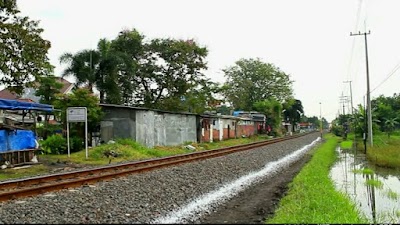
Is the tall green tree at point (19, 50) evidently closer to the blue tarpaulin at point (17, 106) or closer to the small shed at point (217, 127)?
the blue tarpaulin at point (17, 106)

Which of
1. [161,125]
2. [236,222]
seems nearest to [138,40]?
[161,125]

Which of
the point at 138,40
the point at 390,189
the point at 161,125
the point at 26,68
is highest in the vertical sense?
the point at 138,40

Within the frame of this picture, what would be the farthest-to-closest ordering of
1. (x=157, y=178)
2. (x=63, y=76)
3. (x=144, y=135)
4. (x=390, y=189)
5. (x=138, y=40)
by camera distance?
(x=138, y=40), (x=63, y=76), (x=144, y=135), (x=390, y=189), (x=157, y=178)

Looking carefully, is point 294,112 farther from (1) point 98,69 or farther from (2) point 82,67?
(2) point 82,67

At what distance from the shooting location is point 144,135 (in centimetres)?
3062

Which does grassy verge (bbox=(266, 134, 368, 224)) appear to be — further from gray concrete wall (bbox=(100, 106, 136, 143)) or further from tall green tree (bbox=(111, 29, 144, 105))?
tall green tree (bbox=(111, 29, 144, 105))

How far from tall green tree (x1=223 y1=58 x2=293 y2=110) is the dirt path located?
69.5m

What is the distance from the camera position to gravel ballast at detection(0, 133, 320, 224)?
8.25 metres

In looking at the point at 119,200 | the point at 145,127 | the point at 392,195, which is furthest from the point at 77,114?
the point at 392,195

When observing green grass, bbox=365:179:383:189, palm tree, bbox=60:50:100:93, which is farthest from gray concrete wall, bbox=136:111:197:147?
green grass, bbox=365:179:383:189

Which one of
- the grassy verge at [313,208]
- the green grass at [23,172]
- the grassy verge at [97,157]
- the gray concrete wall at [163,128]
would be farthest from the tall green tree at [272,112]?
the grassy verge at [313,208]

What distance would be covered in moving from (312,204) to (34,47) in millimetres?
16531

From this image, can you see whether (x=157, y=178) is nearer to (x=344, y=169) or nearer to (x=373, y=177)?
(x=373, y=177)

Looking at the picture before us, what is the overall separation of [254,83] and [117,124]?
60.0 m
